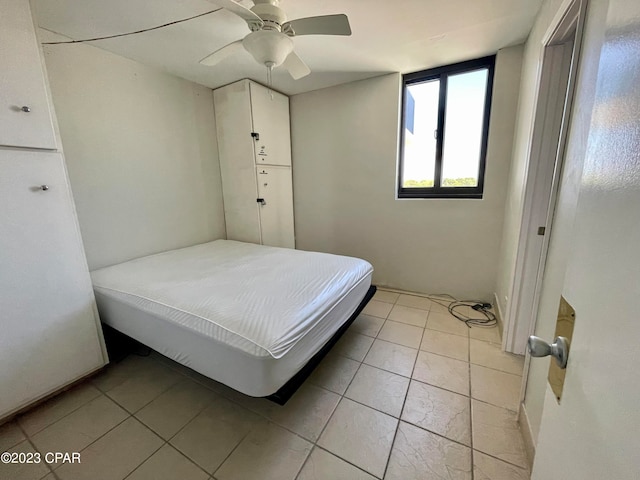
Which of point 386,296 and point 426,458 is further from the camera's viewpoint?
point 386,296

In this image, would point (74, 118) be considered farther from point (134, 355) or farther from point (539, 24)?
point (539, 24)

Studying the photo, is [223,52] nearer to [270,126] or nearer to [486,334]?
[270,126]

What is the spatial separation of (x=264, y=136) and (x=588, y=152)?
285 cm

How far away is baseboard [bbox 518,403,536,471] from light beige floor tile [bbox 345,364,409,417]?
58cm

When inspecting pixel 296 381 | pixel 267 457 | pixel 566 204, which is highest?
pixel 566 204

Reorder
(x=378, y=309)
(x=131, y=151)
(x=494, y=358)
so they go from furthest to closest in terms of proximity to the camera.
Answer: (x=378, y=309), (x=131, y=151), (x=494, y=358)

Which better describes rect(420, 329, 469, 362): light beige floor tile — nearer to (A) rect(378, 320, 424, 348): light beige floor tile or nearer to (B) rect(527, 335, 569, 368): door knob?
(A) rect(378, 320, 424, 348): light beige floor tile

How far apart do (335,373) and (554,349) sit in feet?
4.72

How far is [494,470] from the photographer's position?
114 centimetres

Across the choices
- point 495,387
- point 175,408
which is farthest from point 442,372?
point 175,408

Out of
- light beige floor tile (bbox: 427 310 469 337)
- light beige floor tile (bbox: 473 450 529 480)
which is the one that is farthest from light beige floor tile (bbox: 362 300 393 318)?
light beige floor tile (bbox: 473 450 529 480)

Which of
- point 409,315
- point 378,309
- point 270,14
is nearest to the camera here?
point 270,14

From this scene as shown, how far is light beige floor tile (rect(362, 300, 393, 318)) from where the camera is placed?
99.4 inches

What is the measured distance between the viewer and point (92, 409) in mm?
1497
